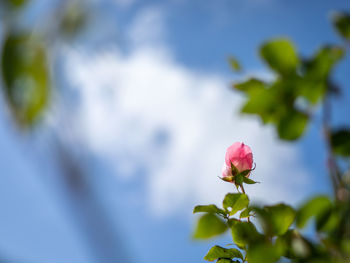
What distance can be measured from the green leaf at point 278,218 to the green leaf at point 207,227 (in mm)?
86

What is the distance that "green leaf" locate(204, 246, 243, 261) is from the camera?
27.3 inches

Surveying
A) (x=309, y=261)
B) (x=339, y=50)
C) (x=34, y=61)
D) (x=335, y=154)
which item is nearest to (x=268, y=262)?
(x=309, y=261)

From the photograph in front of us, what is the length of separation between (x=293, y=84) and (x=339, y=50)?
0.09 metres

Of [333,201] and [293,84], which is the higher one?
[293,84]

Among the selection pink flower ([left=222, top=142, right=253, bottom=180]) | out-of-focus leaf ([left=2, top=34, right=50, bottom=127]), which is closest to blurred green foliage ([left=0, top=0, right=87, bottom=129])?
out-of-focus leaf ([left=2, top=34, right=50, bottom=127])

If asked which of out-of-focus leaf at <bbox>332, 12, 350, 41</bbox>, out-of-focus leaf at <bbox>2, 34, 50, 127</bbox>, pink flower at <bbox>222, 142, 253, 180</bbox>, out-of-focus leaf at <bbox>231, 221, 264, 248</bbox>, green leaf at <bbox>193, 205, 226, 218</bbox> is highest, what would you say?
out-of-focus leaf at <bbox>2, 34, 50, 127</bbox>

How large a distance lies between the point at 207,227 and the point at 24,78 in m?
1.89

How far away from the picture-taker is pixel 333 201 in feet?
1.54

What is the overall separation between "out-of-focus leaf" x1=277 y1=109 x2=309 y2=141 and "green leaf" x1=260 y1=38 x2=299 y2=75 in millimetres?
76

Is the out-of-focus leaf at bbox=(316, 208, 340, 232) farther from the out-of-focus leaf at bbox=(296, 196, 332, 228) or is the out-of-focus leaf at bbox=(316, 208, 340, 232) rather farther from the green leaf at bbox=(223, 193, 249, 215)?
the green leaf at bbox=(223, 193, 249, 215)

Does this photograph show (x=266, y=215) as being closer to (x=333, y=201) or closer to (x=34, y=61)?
(x=333, y=201)

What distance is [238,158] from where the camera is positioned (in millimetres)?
852

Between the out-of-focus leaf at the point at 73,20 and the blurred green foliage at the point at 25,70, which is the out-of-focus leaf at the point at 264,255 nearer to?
the blurred green foliage at the point at 25,70

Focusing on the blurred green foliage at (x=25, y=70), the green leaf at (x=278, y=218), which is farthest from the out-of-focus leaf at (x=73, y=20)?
the green leaf at (x=278, y=218)
